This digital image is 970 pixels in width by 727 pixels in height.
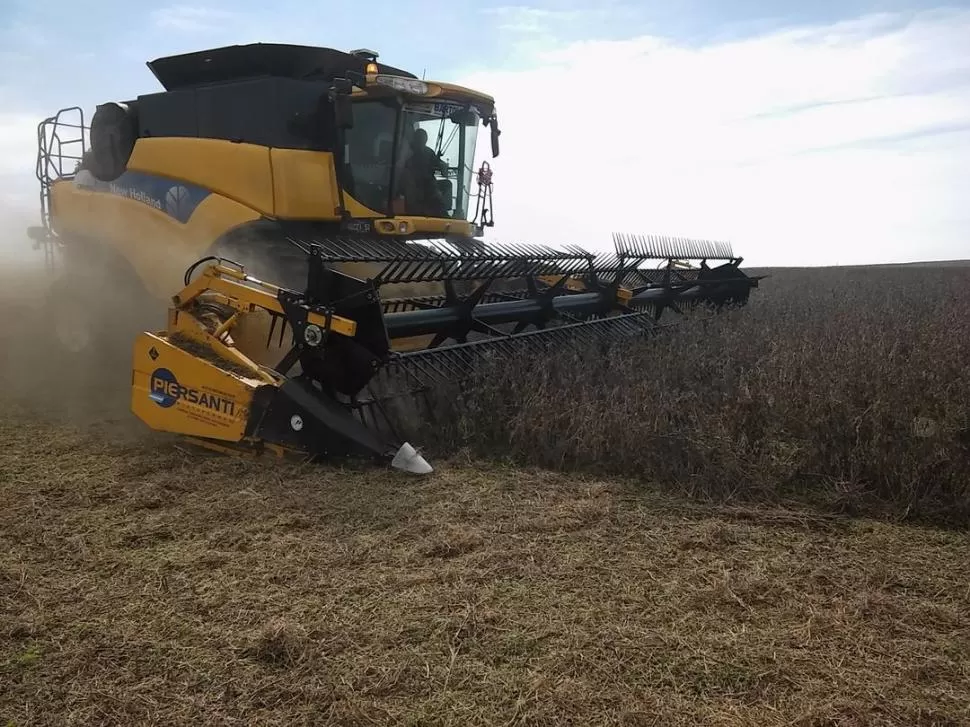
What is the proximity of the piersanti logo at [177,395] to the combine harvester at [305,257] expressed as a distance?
0.03ft

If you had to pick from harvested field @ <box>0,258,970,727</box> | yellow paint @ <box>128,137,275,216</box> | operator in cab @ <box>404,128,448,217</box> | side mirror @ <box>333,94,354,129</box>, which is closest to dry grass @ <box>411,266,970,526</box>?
harvested field @ <box>0,258,970,727</box>

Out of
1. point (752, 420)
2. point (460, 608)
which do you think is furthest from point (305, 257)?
point (460, 608)

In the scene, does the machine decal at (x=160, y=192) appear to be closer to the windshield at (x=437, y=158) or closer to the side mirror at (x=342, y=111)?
the side mirror at (x=342, y=111)

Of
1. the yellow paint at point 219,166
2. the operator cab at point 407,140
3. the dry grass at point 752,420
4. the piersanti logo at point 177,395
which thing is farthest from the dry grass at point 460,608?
the operator cab at point 407,140

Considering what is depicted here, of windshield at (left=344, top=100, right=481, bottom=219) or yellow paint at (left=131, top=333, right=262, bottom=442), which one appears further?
windshield at (left=344, top=100, right=481, bottom=219)

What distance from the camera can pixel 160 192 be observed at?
6.18m

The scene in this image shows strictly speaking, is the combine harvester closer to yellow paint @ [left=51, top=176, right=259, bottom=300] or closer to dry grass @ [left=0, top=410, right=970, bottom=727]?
yellow paint @ [left=51, top=176, right=259, bottom=300]

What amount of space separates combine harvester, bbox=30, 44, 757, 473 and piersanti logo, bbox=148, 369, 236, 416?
1cm

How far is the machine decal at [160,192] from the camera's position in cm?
596

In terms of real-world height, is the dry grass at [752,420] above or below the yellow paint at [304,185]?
below

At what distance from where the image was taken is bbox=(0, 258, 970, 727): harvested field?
1941mm

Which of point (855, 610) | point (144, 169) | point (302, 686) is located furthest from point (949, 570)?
point (144, 169)

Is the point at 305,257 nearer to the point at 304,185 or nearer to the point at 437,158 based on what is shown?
the point at 304,185

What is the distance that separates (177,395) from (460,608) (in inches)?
91.2
